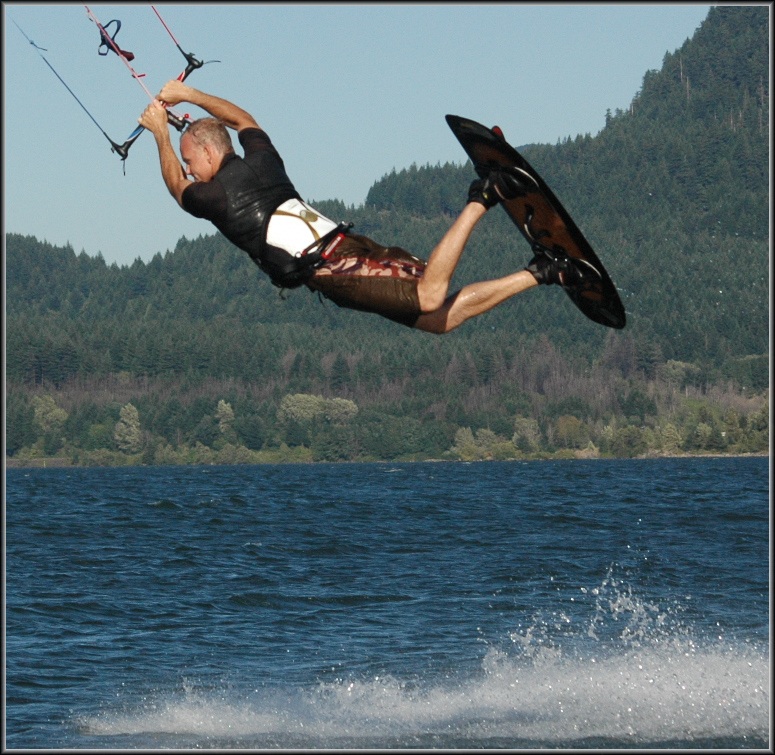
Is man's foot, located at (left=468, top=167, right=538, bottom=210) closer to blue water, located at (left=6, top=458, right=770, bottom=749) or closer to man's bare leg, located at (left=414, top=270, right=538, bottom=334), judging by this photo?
man's bare leg, located at (left=414, top=270, right=538, bottom=334)

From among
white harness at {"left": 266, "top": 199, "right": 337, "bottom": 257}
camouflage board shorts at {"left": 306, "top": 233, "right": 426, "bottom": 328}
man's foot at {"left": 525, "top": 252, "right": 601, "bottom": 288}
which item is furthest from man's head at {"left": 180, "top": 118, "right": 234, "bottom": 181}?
man's foot at {"left": 525, "top": 252, "right": 601, "bottom": 288}

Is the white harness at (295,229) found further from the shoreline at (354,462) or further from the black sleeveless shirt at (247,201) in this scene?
the shoreline at (354,462)

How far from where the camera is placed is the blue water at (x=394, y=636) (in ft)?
47.8

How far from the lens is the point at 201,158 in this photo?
8.95m

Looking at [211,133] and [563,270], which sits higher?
[211,133]

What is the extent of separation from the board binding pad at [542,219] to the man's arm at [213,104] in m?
1.45

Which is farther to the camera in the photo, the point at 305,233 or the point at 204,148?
the point at 204,148

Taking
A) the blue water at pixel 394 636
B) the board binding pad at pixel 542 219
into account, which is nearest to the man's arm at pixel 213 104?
the board binding pad at pixel 542 219

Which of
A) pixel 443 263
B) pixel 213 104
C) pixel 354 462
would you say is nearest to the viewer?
pixel 443 263

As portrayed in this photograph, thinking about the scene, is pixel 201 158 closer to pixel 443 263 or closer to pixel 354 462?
pixel 443 263

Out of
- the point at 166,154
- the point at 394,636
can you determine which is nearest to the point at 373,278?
the point at 166,154

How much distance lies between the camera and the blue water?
47.8 feet

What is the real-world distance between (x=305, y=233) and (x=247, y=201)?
0.44m

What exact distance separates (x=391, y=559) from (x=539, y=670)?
17715mm
